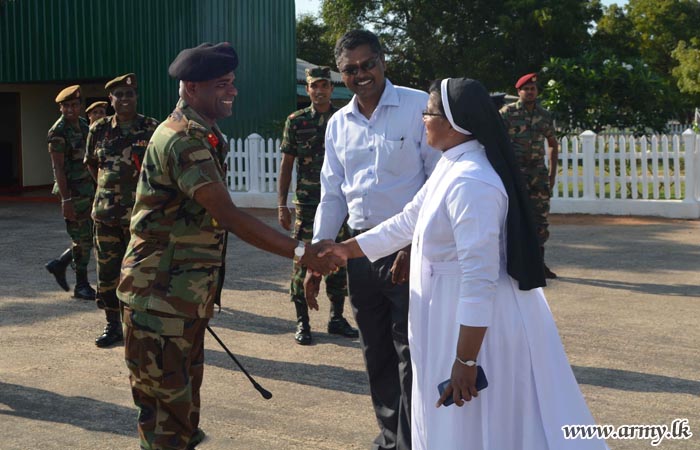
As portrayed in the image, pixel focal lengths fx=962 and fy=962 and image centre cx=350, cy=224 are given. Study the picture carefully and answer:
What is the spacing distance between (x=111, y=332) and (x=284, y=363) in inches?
59.1

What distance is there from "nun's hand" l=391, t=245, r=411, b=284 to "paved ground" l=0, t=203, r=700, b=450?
3.53 ft

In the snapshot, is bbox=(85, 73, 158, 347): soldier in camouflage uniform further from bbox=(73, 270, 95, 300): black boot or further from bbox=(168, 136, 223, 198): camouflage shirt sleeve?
bbox=(168, 136, 223, 198): camouflage shirt sleeve

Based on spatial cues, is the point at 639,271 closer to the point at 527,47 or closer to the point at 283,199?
the point at 283,199

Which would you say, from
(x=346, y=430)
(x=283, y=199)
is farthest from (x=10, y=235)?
(x=346, y=430)

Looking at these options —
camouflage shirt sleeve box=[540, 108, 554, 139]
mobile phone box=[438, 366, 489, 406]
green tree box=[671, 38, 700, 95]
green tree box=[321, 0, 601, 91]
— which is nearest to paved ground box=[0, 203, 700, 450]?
camouflage shirt sleeve box=[540, 108, 554, 139]

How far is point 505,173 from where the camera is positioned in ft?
11.6

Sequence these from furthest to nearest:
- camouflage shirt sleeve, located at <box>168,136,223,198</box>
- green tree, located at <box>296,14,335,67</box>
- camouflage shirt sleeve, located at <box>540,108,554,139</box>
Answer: green tree, located at <box>296,14,335,67</box>, camouflage shirt sleeve, located at <box>540,108,554,139</box>, camouflage shirt sleeve, located at <box>168,136,223,198</box>

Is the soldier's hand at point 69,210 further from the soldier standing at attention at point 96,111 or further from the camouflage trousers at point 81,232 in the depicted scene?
the soldier standing at attention at point 96,111

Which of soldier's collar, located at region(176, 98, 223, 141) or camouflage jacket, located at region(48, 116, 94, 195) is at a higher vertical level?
soldier's collar, located at region(176, 98, 223, 141)

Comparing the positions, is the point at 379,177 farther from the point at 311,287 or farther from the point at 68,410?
the point at 68,410

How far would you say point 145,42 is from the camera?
21.8 metres

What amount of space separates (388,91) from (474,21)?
38.1 meters

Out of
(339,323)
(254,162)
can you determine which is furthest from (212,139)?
(254,162)

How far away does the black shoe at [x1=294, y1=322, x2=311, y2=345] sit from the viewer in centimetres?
740
